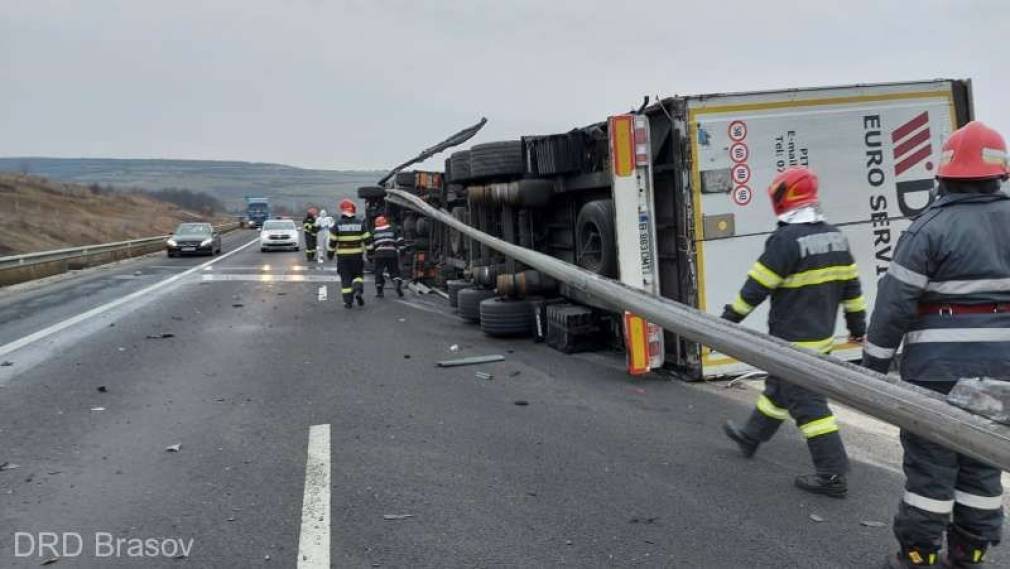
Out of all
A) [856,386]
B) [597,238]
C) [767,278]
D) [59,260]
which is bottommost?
[856,386]

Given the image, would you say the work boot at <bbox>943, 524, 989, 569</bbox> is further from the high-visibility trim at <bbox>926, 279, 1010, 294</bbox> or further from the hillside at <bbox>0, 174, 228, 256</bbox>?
the hillside at <bbox>0, 174, 228, 256</bbox>

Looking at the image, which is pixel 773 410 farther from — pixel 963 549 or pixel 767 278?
pixel 963 549

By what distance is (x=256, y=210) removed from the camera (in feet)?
222

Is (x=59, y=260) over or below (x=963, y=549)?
over

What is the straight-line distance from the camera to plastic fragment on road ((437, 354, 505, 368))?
7676 mm

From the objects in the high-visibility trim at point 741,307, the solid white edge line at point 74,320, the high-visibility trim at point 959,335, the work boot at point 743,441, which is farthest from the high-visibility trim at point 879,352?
the solid white edge line at point 74,320

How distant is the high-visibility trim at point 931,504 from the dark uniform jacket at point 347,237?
1056 centimetres

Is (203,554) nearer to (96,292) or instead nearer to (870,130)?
(870,130)

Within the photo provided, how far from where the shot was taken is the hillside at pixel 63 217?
3453 cm

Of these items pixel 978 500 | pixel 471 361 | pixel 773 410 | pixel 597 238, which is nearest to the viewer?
pixel 978 500

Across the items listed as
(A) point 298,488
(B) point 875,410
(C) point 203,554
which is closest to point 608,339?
(A) point 298,488

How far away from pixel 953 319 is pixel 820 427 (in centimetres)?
129

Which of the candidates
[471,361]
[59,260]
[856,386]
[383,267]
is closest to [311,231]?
[59,260]

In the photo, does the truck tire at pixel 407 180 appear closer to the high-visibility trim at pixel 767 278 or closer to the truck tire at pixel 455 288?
the truck tire at pixel 455 288
